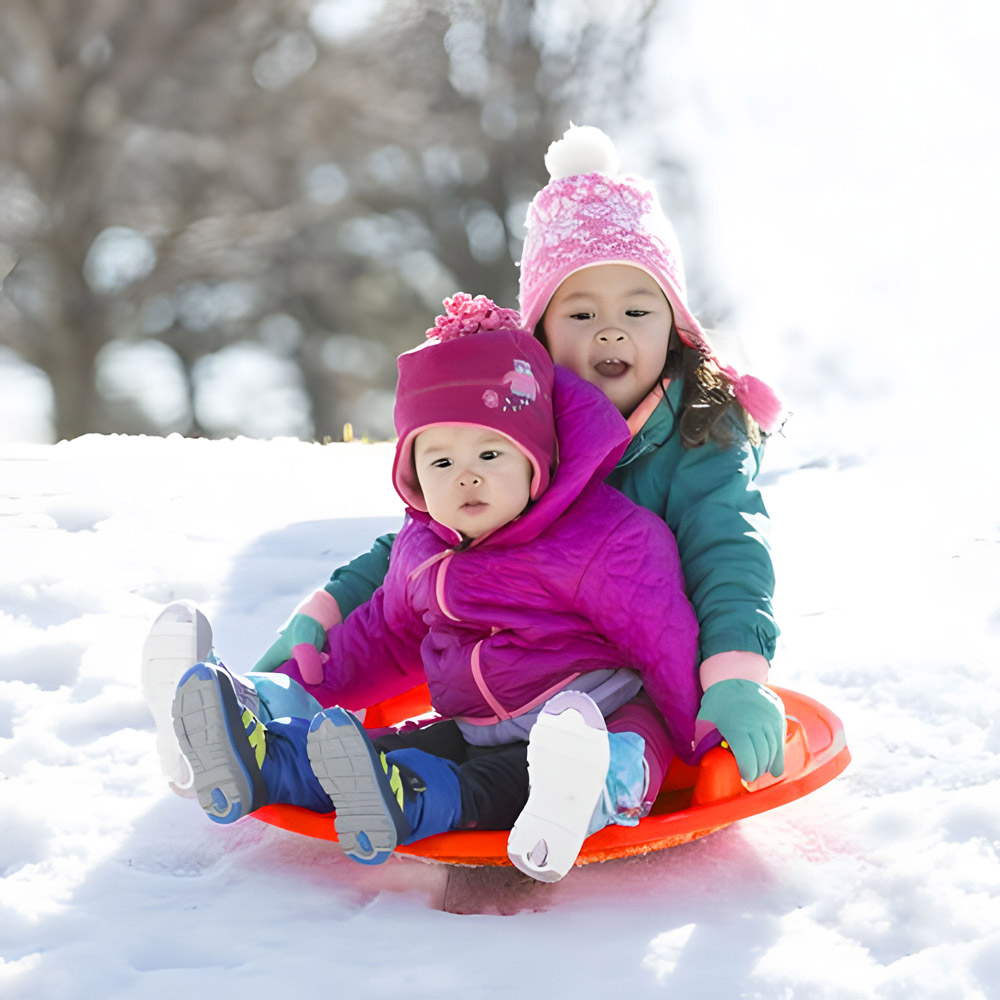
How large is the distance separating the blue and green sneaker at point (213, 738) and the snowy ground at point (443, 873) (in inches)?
4.4

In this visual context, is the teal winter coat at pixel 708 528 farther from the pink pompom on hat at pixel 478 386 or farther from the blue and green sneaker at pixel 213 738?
the blue and green sneaker at pixel 213 738

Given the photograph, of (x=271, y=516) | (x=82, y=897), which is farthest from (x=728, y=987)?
(x=271, y=516)

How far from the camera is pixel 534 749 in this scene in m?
1.10

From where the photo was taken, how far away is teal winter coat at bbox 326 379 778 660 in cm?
140

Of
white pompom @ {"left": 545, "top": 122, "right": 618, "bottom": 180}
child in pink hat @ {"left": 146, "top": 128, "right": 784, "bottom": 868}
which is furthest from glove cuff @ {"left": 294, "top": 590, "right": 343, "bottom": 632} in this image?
white pompom @ {"left": 545, "top": 122, "right": 618, "bottom": 180}

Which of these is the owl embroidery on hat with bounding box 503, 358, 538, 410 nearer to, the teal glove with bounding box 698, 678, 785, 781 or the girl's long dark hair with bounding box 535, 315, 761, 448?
the girl's long dark hair with bounding box 535, 315, 761, 448

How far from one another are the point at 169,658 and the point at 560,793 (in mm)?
506

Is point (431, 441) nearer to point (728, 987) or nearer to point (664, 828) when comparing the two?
point (664, 828)

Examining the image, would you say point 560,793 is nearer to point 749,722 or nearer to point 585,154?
point 749,722

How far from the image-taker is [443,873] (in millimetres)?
1271

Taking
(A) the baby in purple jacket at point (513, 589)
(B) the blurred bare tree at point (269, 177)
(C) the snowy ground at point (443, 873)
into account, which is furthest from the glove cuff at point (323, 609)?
(B) the blurred bare tree at point (269, 177)

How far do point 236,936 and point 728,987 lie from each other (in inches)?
18.8

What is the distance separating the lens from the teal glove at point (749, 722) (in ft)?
4.14

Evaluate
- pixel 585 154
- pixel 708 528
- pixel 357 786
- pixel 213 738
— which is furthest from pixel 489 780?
pixel 585 154
